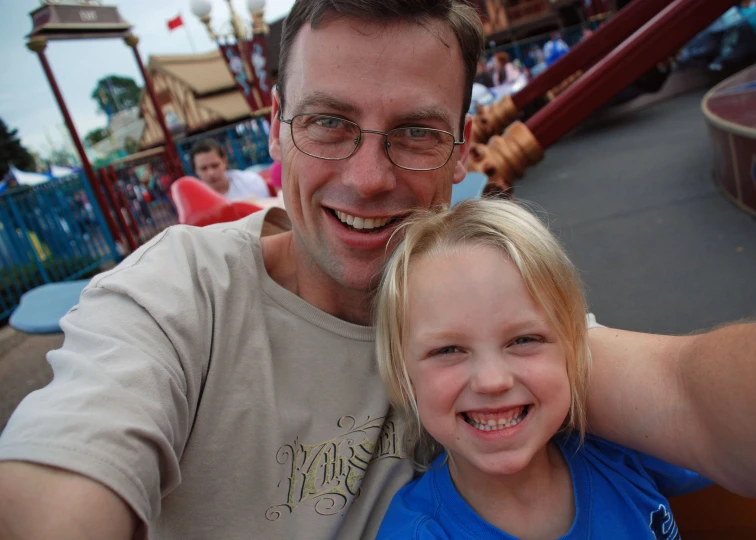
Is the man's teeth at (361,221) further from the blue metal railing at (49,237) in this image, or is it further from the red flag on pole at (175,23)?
the red flag on pole at (175,23)

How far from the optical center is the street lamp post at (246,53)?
28.1ft

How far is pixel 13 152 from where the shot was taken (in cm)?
1634

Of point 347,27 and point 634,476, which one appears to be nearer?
point 634,476

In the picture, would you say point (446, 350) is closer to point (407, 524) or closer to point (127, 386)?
point (407, 524)

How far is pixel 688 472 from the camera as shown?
3.60 ft

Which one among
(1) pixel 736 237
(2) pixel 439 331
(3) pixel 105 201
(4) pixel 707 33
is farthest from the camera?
(4) pixel 707 33

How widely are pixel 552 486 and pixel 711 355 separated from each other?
0.44m

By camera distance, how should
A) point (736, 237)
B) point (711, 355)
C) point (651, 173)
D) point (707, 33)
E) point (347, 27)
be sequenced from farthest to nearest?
point (707, 33) < point (651, 173) < point (736, 237) < point (347, 27) < point (711, 355)

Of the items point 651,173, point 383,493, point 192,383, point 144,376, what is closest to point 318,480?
point 383,493

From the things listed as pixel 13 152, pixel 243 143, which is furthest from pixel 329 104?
pixel 13 152

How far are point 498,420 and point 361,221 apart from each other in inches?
21.7

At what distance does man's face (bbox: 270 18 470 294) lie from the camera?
Answer: 118cm

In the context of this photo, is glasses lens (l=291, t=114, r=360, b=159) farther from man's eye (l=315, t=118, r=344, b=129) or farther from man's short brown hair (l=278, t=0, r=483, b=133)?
man's short brown hair (l=278, t=0, r=483, b=133)

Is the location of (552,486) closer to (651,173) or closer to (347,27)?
(347,27)
